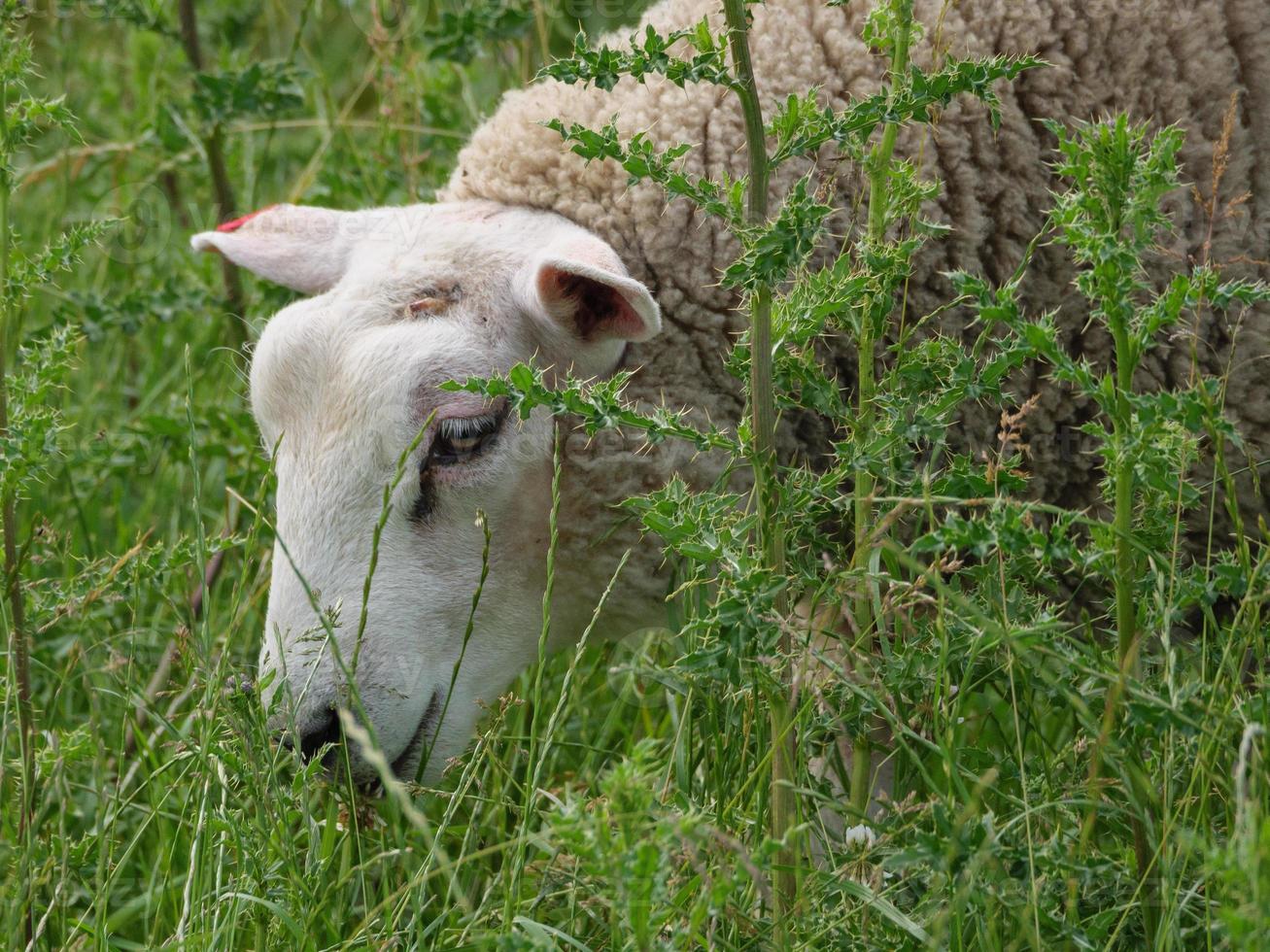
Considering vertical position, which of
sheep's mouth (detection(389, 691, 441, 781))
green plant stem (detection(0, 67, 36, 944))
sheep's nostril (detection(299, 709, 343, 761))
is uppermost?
green plant stem (detection(0, 67, 36, 944))

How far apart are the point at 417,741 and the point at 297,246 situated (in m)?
1.06

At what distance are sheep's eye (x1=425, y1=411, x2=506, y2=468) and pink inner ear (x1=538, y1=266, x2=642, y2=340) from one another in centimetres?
22

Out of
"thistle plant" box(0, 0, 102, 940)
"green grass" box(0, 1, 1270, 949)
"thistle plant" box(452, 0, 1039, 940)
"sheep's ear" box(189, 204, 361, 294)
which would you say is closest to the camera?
"green grass" box(0, 1, 1270, 949)

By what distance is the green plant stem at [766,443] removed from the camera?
1.98 meters

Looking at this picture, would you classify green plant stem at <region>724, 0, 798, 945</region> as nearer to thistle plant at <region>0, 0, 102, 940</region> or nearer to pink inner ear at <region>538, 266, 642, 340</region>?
pink inner ear at <region>538, 266, 642, 340</region>

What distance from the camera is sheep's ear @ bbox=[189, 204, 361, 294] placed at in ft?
9.65

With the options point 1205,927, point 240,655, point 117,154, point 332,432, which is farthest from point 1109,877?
point 117,154

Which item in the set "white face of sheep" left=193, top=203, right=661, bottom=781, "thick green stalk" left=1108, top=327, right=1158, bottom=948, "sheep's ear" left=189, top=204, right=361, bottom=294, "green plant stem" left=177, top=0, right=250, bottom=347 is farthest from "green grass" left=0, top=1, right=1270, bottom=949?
"green plant stem" left=177, top=0, right=250, bottom=347

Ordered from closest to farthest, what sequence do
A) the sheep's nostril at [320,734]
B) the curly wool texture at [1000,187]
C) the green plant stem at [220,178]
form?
1. the sheep's nostril at [320,734]
2. the curly wool texture at [1000,187]
3. the green plant stem at [220,178]

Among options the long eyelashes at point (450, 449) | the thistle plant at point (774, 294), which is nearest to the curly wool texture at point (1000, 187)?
the long eyelashes at point (450, 449)

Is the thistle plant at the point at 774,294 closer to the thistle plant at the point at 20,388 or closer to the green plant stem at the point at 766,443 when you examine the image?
the green plant stem at the point at 766,443

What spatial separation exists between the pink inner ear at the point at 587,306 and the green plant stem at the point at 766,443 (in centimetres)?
46

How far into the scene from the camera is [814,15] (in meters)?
2.85

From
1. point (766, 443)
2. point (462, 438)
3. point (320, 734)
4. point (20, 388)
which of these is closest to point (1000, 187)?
point (766, 443)
